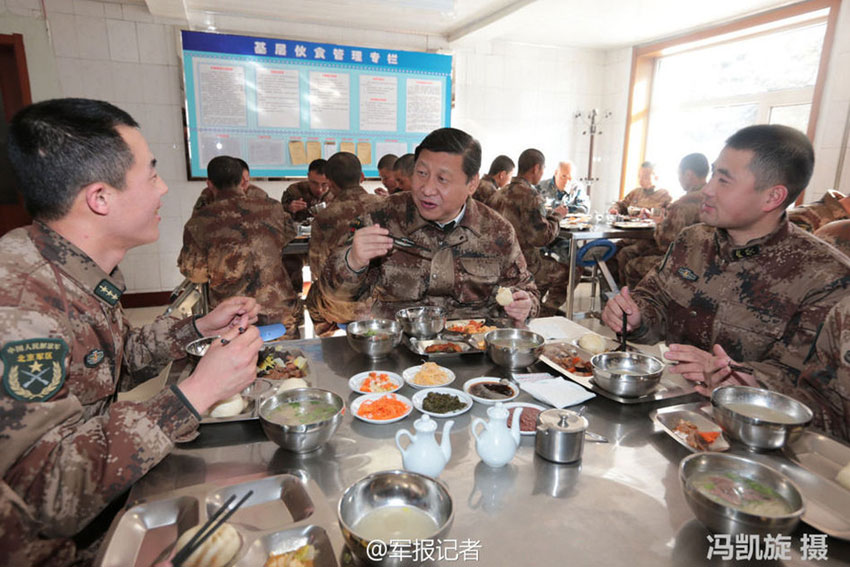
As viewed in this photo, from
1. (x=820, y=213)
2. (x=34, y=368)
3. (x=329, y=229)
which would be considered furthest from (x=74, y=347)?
(x=820, y=213)

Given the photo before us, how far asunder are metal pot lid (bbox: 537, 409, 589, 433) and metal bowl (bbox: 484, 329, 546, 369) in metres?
0.41

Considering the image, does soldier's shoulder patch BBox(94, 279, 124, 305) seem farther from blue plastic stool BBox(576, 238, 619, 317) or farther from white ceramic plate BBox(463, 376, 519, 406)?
blue plastic stool BBox(576, 238, 619, 317)

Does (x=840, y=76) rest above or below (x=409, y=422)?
above

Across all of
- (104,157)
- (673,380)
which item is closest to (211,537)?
(104,157)

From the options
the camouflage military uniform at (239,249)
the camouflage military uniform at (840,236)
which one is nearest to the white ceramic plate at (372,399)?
the camouflage military uniform at (840,236)

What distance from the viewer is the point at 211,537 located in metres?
0.94

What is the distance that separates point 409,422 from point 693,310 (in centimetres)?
140

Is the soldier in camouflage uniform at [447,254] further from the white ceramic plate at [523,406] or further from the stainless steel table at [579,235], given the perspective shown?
the stainless steel table at [579,235]

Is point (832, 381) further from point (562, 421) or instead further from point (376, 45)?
point (376, 45)

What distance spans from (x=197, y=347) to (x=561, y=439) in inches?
51.0

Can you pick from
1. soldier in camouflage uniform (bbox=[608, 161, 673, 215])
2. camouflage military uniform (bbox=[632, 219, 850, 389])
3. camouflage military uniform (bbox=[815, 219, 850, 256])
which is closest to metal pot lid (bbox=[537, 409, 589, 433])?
camouflage military uniform (bbox=[632, 219, 850, 389])

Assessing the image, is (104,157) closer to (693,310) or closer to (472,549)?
(472,549)

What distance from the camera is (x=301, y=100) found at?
6023mm

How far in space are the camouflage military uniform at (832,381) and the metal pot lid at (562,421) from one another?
28.4 inches
